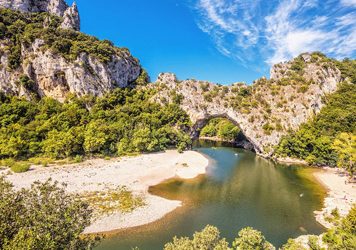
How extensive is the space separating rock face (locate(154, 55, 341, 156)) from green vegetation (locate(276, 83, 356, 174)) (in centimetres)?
471

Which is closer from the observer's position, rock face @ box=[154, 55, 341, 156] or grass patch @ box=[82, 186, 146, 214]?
grass patch @ box=[82, 186, 146, 214]

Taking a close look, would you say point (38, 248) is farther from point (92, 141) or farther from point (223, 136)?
point (223, 136)

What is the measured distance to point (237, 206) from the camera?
32.7 meters

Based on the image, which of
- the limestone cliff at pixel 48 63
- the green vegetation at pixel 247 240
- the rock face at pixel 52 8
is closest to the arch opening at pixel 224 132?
the limestone cliff at pixel 48 63

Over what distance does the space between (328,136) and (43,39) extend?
4140 inches

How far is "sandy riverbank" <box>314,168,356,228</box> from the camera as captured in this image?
30.4m

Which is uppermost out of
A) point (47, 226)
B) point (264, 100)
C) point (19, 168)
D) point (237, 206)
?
point (264, 100)

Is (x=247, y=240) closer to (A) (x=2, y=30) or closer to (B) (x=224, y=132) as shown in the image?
(B) (x=224, y=132)

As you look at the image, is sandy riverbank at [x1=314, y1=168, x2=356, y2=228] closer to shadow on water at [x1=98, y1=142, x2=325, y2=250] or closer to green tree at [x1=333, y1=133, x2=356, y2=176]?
shadow on water at [x1=98, y1=142, x2=325, y2=250]

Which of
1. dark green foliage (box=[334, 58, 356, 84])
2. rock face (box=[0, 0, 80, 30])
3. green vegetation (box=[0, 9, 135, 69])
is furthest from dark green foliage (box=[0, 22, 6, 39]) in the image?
dark green foliage (box=[334, 58, 356, 84])

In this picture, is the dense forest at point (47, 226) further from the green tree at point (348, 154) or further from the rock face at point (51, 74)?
the rock face at point (51, 74)

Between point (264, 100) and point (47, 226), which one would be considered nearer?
point (47, 226)

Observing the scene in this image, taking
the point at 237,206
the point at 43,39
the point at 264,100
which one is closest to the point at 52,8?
the point at 43,39

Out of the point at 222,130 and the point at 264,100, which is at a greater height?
the point at 264,100
